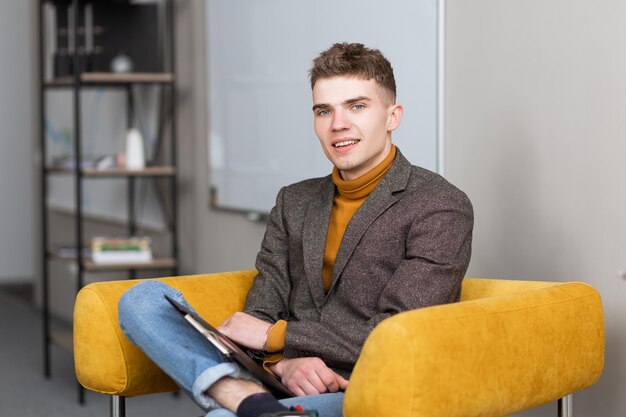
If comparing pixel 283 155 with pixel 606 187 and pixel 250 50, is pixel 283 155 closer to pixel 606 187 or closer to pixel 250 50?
pixel 250 50

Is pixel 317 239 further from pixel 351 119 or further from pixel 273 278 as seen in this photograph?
pixel 351 119

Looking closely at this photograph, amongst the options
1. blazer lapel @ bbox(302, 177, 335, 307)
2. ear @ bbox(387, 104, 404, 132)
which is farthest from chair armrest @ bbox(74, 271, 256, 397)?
ear @ bbox(387, 104, 404, 132)

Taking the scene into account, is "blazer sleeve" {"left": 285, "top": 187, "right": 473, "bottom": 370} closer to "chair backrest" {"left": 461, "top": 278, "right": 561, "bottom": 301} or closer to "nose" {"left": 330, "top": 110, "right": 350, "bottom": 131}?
"chair backrest" {"left": 461, "top": 278, "right": 561, "bottom": 301}

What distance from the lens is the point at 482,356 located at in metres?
1.69

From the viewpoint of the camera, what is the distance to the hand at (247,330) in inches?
83.2

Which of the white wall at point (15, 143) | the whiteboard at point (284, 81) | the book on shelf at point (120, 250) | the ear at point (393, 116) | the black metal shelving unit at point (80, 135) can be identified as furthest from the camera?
the white wall at point (15, 143)

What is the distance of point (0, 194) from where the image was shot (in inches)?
305

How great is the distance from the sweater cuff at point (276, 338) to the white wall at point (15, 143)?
6.01m

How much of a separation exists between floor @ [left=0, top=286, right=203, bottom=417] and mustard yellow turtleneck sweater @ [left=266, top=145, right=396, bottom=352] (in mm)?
1626

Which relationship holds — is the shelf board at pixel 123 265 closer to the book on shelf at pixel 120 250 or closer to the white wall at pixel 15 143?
the book on shelf at pixel 120 250

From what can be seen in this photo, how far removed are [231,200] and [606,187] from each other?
7.03 feet

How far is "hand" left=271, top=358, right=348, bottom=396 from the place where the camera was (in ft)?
6.38

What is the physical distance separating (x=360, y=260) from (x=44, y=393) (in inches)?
92.0

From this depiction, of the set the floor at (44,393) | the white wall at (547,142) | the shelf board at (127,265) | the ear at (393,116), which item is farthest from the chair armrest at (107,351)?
the shelf board at (127,265)
